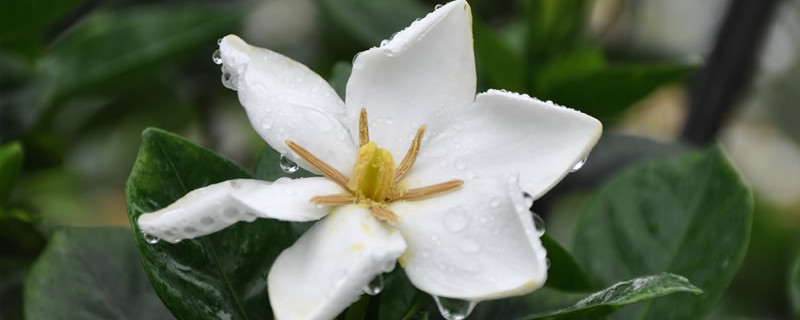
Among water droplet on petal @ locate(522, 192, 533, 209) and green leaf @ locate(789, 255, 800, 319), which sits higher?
water droplet on petal @ locate(522, 192, 533, 209)

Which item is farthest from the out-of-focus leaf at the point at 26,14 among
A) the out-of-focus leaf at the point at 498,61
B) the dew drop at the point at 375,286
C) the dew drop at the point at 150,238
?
the dew drop at the point at 375,286

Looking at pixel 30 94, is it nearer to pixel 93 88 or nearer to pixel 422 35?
pixel 93 88

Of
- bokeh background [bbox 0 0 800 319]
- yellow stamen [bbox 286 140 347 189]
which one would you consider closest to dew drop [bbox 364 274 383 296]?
yellow stamen [bbox 286 140 347 189]

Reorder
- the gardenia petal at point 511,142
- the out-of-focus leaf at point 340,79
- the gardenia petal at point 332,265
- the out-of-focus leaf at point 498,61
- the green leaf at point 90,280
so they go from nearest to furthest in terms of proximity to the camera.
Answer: the gardenia petal at point 332,265 → the gardenia petal at point 511,142 → the green leaf at point 90,280 → the out-of-focus leaf at point 340,79 → the out-of-focus leaf at point 498,61

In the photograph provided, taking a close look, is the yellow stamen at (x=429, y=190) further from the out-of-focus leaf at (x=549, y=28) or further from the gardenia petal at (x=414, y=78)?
the out-of-focus leaf at (x=549, y=28)

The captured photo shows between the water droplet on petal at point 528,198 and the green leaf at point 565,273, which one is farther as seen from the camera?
the green leaf at point 565,273

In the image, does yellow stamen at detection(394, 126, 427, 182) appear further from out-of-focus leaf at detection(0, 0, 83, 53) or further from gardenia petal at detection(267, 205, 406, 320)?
out-of-focus leaf at detection(0, 0, 83, 53)

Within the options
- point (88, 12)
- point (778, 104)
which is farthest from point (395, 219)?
point (778, 104)
